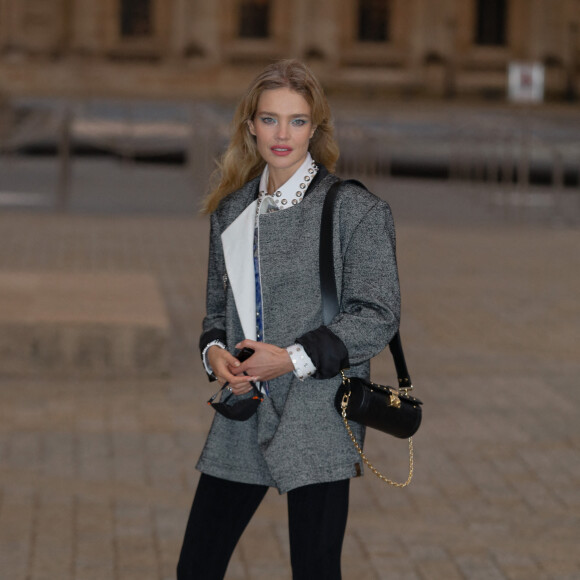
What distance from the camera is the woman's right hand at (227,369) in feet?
10.4

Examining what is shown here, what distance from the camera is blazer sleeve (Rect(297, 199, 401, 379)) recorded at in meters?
3.14

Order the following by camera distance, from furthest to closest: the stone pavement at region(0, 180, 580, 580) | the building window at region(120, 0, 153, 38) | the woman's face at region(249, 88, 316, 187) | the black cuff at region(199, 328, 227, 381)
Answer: the building window at region(120, 0, 153, 38) → the stone pavement at region(0, 180, 580, 580) → the black cuff at region(199, 328, 227, 381) → the woman's face at region(249, 88, 316, 187)

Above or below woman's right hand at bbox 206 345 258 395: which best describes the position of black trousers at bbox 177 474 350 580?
below

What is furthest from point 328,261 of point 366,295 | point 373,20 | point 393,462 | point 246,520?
point 373,20

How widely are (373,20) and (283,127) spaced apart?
41020 mm

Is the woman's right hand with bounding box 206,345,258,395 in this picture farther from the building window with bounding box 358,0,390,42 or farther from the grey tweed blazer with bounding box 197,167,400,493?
the building window with bounding box 358,0,390,42

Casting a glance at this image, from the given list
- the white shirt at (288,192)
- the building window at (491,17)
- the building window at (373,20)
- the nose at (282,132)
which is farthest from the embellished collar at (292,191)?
the building window at (491,17)

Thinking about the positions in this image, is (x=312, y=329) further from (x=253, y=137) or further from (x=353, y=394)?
(x=253, y=137)

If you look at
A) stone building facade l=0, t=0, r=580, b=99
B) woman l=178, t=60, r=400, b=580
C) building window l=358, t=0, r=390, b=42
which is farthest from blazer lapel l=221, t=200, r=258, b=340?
building window l=358, t=0, r=390, b=42

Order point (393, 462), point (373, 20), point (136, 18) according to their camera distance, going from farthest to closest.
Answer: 1. point (373, 20)
2. point (136, 18)
3. point (393, 462)

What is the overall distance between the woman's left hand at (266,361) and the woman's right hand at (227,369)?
2 centimetres

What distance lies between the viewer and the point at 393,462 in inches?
243

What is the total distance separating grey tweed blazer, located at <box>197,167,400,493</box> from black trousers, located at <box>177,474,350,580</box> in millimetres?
48

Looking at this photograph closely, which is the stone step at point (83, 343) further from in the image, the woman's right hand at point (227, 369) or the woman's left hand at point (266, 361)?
the woman's left hand at point (266, 361)
